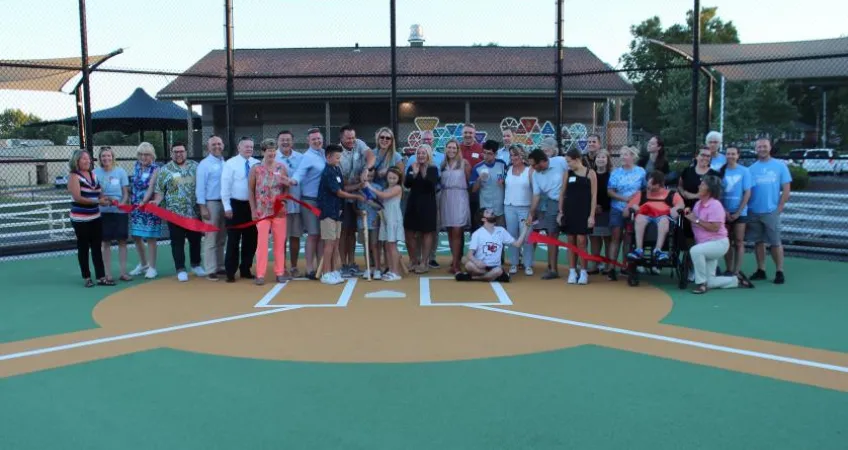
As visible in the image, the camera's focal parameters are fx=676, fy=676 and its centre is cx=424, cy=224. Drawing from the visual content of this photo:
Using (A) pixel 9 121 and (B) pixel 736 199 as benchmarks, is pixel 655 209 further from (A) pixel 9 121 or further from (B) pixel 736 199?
(A) pixel 9 121

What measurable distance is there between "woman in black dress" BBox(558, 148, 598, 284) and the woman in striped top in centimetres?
542

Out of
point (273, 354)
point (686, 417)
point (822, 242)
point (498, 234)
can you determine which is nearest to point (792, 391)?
point (686, 417)

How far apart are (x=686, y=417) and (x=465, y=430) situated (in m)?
1.24

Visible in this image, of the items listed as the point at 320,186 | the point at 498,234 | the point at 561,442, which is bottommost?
the point at 561,442

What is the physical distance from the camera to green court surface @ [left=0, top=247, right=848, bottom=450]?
11.4ft

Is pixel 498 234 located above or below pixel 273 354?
above

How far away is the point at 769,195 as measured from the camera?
7.85 metres

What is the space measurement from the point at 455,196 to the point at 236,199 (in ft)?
8.76

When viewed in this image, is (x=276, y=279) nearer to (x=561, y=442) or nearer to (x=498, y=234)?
(x=498, y=234)

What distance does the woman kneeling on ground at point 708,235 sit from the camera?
7320mm

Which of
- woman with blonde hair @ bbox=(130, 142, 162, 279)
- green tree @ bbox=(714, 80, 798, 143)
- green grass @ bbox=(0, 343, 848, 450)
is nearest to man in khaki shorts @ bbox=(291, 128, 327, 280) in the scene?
woman with blonde hair @ bbox=(130, 142, 162, 279)

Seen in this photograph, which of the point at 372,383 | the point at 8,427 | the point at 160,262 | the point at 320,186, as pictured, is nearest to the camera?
the point at 8,427

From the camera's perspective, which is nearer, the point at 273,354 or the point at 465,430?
the point at 465,430

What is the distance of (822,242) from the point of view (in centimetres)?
998
